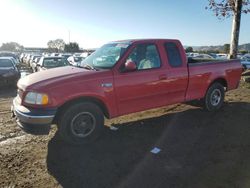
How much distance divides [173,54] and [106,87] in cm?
207

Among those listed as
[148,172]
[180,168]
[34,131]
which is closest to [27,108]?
[34,131]

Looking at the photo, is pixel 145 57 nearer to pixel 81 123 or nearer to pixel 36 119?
pixel 81 123

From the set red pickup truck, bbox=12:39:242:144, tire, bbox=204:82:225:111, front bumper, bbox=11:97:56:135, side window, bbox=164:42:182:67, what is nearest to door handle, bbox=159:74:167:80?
red pickup truck, bbox=12:39:242:144

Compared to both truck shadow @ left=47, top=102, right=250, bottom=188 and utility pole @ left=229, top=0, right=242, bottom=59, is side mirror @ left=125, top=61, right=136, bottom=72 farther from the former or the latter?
utility pole @ left=229, top=0, right=242, bottom=59

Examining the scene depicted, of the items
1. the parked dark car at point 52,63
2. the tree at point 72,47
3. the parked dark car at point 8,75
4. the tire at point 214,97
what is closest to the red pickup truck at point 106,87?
the tire at point 214,97

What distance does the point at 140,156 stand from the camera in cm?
474

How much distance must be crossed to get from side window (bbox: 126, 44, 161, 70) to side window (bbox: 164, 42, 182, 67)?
0.35m

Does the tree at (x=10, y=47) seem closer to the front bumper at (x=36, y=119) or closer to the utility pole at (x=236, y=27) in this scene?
the utility pole at (x=236, y=27)

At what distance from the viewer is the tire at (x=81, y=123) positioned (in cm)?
504

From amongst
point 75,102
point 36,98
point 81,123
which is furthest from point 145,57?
point 36,98

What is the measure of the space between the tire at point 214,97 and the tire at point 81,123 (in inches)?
136

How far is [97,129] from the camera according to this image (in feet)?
17.7

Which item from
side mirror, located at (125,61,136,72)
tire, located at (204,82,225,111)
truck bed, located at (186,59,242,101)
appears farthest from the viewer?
tire, located at (204,82,225,111)

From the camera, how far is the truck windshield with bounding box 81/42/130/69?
18.7ft
